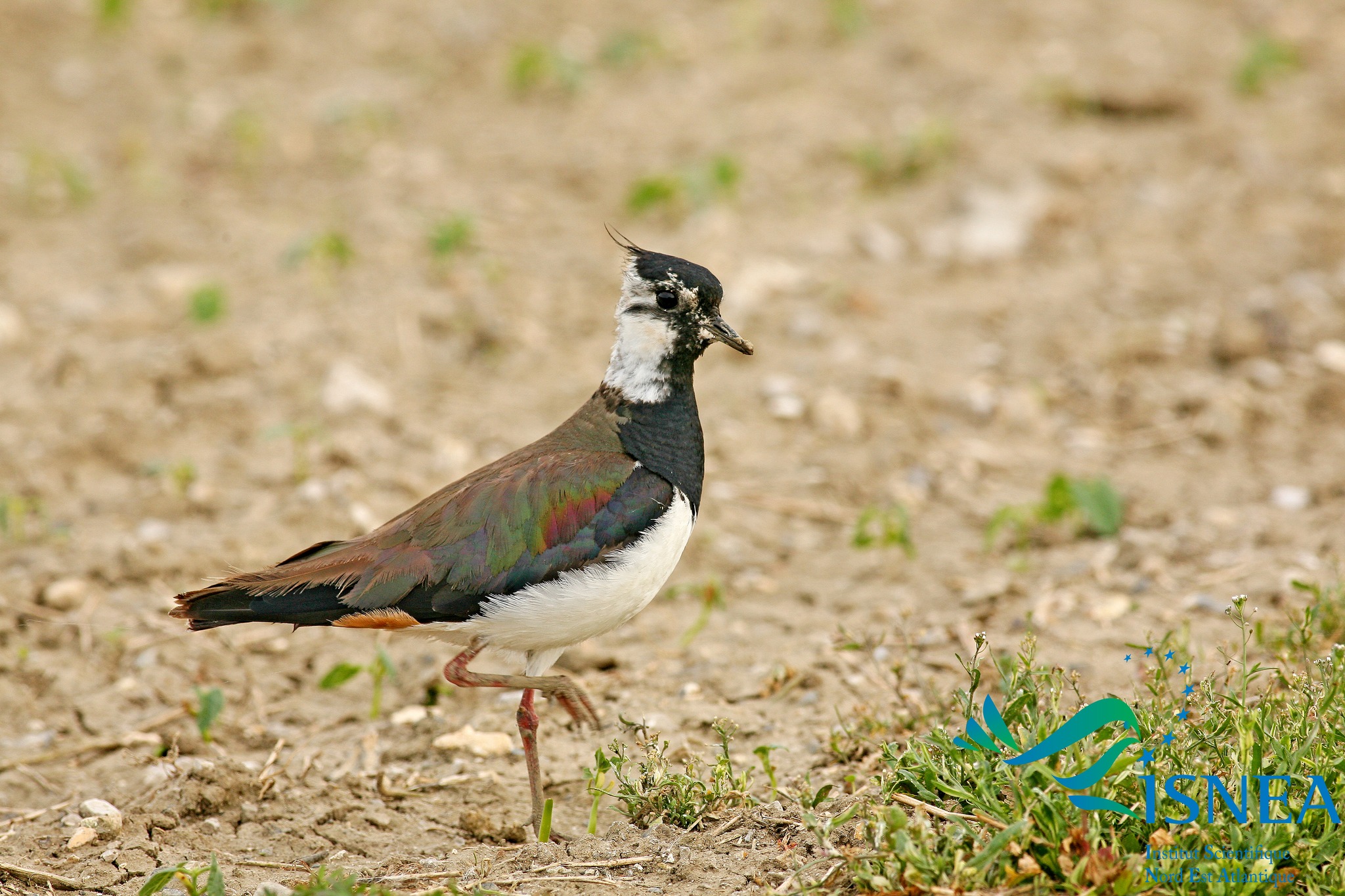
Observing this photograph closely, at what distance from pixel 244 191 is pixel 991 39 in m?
5.77

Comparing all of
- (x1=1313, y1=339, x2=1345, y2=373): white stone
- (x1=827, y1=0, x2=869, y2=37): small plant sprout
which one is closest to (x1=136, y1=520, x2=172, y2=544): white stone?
(x1=1313, y1=339, x2=1345, y2=373): white stone

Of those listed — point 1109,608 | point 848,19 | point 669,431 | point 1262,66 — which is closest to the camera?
point 669,431

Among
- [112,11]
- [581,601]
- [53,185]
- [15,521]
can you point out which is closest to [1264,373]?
[581,601]

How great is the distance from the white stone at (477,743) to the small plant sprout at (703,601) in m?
0.94

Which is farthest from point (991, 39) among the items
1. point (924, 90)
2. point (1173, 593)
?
point (1173, 593)

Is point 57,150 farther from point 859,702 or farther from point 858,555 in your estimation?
point 859,702

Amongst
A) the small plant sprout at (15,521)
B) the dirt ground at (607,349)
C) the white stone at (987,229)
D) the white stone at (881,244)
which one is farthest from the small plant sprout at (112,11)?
the white stone at (987,229)

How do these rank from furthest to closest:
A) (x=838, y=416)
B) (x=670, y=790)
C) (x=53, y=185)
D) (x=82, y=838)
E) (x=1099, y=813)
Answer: (x=53, y=185) < (x=838, y=416) < (x=82, y=838) < (x=670, y=790) < (x=1099, y=813)

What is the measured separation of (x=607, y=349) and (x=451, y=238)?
3.82 feet

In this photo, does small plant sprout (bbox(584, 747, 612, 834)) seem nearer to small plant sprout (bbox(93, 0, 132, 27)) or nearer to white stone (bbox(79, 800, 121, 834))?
white stone (bbox(79, 800, 121, 834))

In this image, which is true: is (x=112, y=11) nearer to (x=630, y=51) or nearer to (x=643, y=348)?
(x=630, y=51)

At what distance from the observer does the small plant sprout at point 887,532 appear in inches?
237

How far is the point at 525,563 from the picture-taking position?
4242 millimetres

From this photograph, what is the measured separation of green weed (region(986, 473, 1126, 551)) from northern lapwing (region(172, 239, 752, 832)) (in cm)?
209
